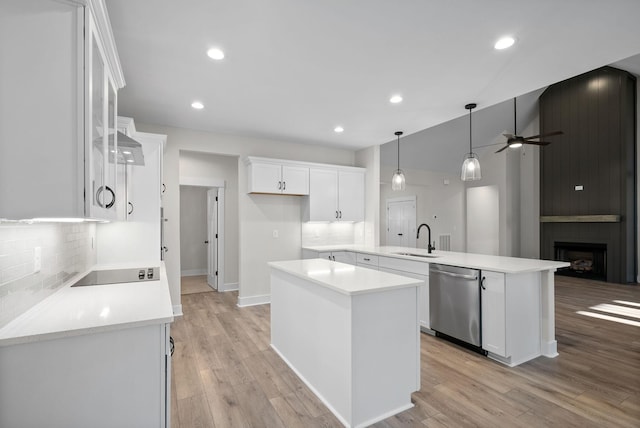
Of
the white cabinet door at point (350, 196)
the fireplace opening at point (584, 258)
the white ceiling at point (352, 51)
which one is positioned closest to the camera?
the white ceiling at point (352, 51)

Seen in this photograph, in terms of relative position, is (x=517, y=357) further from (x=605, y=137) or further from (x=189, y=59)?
(x=605, y=137)

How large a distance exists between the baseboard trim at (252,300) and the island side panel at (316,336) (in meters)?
1.81

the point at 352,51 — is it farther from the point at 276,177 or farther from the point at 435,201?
the point at 435,201

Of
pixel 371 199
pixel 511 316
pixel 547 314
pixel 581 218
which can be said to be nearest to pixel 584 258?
pixel 581 218

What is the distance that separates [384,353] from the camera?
6.75 feet

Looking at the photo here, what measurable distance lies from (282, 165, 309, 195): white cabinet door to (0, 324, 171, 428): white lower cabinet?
351cm

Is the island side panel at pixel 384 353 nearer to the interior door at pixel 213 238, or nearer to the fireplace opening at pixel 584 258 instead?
the interior door at pixel 213 238

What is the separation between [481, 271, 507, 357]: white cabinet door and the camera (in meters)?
2.71

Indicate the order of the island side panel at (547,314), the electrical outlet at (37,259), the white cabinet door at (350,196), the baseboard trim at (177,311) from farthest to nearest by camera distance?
the white cabinet door at (350,196) < the baseboard trim at (177,311) < the island side panel at (547,314) < the electrical outlet at (37,259)

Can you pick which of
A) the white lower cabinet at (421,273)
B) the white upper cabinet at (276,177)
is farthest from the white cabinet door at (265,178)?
the white lower cabinet at (421,273)

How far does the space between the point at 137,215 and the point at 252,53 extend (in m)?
1.91

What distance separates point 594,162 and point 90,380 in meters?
8.77

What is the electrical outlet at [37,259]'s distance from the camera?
1579 millimetres

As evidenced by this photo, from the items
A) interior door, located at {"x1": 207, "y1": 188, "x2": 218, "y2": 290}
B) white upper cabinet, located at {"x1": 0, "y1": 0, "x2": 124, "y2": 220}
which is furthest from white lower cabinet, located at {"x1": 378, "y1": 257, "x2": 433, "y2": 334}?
interior door, located at {"x1": 207, "y1": 188, "x2": 218, "y2": 290}
